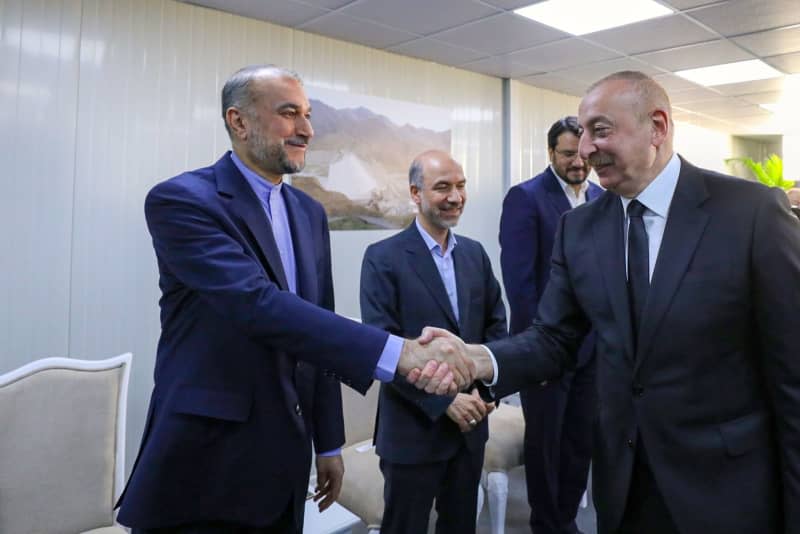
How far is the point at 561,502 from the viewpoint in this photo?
9.10 feet

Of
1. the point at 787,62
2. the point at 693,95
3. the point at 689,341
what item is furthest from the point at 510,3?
the point at 693,95

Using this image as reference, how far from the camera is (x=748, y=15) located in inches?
142

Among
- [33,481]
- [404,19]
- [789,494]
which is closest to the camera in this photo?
[789,494]

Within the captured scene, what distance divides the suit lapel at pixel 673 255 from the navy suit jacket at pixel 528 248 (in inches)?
53.0

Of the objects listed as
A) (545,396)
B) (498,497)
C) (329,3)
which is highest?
(329,3)

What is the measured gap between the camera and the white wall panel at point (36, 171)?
9.21 feet

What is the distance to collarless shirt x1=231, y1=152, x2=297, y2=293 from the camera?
154cm

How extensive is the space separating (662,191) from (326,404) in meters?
1.09

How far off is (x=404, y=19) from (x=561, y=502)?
9.55 feet

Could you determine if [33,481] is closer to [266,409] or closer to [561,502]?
[266,409]

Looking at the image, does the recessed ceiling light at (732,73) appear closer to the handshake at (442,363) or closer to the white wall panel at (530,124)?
the white wall panel at (530,124)

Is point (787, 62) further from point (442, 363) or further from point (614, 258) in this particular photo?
point (442, 363)

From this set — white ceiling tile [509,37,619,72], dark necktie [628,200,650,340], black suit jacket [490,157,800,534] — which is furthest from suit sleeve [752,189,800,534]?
white ceiling tile [509,37,619,72]

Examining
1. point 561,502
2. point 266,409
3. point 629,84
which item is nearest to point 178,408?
point 266,409
